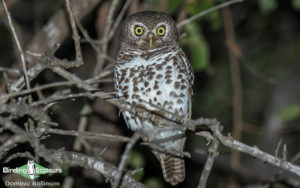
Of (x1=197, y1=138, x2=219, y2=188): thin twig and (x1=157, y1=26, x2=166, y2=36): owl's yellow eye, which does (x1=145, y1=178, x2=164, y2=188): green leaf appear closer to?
(x1=157, y1=26, x2=166, y2=36): owl's yellow eye

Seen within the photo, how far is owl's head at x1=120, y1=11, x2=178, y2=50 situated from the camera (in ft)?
14.5

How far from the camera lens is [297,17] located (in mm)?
7328

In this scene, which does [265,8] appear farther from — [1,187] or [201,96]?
[1,187]

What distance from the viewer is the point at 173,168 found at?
4355 mm

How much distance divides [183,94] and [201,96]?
11.0 feet

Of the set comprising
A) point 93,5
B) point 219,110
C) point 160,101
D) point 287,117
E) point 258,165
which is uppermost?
point 93,5

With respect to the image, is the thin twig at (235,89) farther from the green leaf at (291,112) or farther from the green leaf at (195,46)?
the green leaf at (195,46)

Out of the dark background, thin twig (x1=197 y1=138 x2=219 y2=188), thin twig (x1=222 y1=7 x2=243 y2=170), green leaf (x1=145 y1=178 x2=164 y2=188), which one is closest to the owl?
thin twig (x1=197 y1=138 x2=219 y2=188)

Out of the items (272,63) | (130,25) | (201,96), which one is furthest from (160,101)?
(272,63)

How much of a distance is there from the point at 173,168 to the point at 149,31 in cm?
139

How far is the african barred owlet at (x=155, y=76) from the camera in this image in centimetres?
395

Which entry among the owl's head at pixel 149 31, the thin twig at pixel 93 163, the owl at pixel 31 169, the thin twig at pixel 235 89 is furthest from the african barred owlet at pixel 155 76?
the thin twig at pixel 235 89

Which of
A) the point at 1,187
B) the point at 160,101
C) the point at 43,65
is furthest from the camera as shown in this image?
the point at 1,187

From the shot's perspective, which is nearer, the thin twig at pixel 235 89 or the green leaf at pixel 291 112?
the green leaf at pixel 291 112
